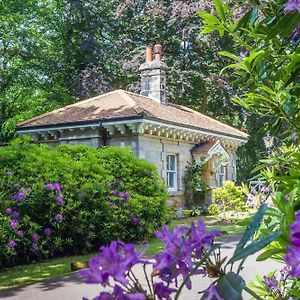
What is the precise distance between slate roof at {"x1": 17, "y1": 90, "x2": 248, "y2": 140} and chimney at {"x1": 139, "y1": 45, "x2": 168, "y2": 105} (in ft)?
1.32

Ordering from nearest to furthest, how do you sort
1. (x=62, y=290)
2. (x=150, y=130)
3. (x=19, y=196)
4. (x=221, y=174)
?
(x=62, y=290) < (x=19, y=196) < (x=150, y=130) < (x=221, y=174)

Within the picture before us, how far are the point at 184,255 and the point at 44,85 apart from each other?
2664 centimetres

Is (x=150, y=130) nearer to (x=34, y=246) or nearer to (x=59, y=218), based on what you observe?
(x=59, y=218)

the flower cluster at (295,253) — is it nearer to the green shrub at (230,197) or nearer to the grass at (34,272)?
the grass at (34,272)

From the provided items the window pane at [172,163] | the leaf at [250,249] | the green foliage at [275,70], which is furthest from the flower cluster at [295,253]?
the window pane at [172,163]

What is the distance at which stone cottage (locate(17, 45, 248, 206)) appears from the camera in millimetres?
15758

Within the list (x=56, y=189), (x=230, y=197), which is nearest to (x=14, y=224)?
(x=56, y=189)

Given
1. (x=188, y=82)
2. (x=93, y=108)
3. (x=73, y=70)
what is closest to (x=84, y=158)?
(x=93, y=108)

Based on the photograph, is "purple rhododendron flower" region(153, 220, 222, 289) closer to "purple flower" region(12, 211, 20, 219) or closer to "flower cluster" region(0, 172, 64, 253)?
"flower cluster" region(0, 172, 64, 253)

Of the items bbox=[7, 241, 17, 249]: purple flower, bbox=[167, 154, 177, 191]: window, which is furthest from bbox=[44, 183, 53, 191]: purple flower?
bbox=[167, 154, 177, 191]: window

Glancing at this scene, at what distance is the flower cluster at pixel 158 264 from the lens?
80 cm

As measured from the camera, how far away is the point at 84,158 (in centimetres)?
1084

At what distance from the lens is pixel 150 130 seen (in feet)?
52.6

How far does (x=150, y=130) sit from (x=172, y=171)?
2.48m
